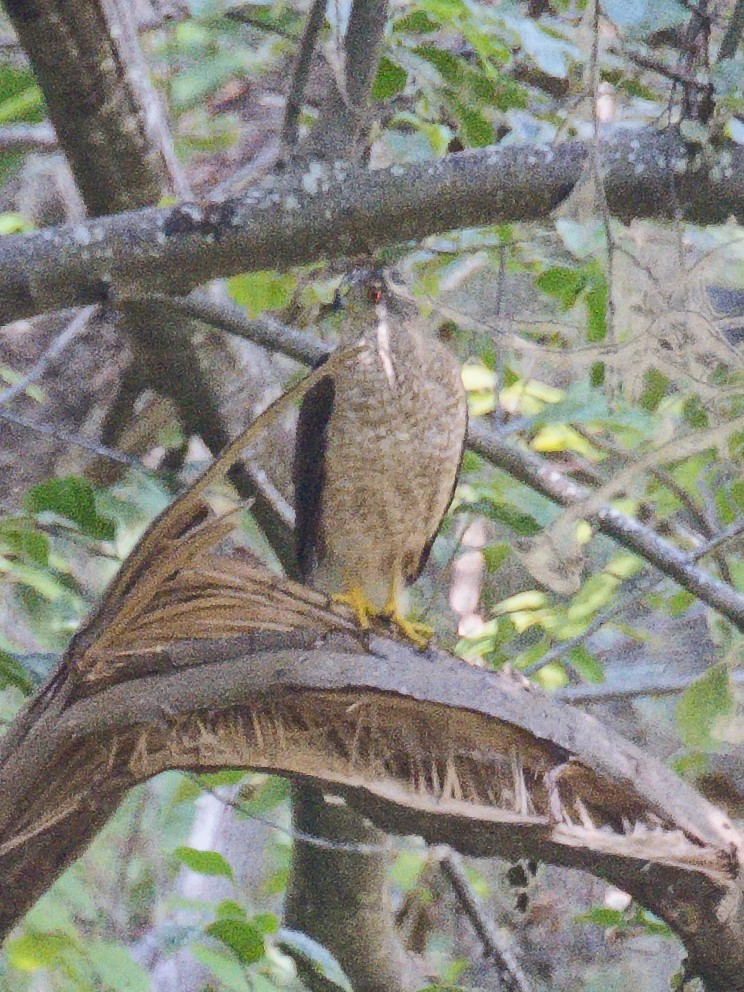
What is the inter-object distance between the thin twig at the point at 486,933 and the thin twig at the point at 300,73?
148cm

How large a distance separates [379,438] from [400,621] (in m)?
0.38

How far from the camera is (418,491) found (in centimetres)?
262

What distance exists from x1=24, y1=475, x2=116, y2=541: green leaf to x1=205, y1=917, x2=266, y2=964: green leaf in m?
0.65

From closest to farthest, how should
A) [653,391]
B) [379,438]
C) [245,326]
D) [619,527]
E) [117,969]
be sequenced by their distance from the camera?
[117,969] → [619,527] → [245,326] → [379,438] → [653,391]

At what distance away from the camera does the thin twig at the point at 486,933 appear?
102 inches

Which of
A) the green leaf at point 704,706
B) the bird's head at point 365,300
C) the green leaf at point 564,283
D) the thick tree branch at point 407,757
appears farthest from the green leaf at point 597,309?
the thick tree branch at point 407,757

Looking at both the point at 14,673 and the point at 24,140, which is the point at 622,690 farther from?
the point at 24,140

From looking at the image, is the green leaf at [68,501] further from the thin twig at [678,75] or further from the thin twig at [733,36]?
the thin twig at [733,36]

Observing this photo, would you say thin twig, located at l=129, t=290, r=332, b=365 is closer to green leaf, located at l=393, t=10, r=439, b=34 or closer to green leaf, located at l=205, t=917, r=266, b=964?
green leaf, located at l=393, t=10, r=439, b=34

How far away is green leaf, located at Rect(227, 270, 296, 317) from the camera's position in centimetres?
235

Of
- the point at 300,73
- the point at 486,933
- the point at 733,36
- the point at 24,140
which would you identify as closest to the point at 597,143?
the point at 733,36

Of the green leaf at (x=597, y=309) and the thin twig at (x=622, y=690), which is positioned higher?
the green leaf at (x=597, y=309)

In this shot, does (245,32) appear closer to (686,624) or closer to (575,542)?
(575,542)

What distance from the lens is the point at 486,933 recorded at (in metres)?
2.65
